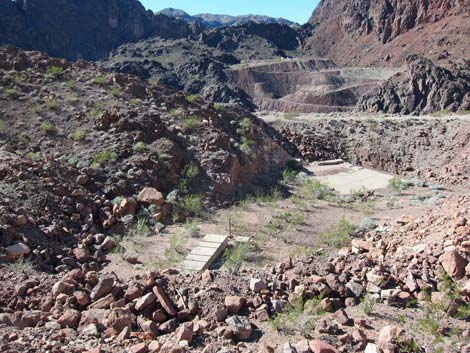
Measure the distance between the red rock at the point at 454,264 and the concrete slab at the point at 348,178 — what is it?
21.3 feet

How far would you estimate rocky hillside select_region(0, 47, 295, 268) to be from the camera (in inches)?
313

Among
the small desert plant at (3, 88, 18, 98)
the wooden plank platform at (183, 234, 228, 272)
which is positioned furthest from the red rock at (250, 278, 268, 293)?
the small desert plant at (3, 88, 18, 98)

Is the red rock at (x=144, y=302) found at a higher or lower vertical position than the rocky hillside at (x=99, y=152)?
lower

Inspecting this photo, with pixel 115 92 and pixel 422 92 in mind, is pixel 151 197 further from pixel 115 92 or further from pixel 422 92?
pixel 422 92

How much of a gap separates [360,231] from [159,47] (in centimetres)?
5273

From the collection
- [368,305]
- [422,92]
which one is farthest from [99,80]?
[422,92]

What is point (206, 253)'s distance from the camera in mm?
7254

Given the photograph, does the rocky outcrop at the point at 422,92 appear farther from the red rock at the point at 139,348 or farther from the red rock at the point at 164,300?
the red rock at the point at 139,348

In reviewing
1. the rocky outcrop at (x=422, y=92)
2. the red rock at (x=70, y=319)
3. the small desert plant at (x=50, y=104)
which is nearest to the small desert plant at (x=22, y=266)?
the red rock at (x=70, y=319)

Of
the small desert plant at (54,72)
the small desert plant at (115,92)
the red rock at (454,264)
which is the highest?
the small desert plant at (54,72)

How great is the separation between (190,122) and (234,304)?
27.3ft

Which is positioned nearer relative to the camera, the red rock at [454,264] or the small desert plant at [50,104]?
the red rock at [454,264]

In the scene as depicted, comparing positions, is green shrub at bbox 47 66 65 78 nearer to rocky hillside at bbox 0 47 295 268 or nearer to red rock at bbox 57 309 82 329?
rocky hillside at bbox 0 47 295 268

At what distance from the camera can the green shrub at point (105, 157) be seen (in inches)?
395
